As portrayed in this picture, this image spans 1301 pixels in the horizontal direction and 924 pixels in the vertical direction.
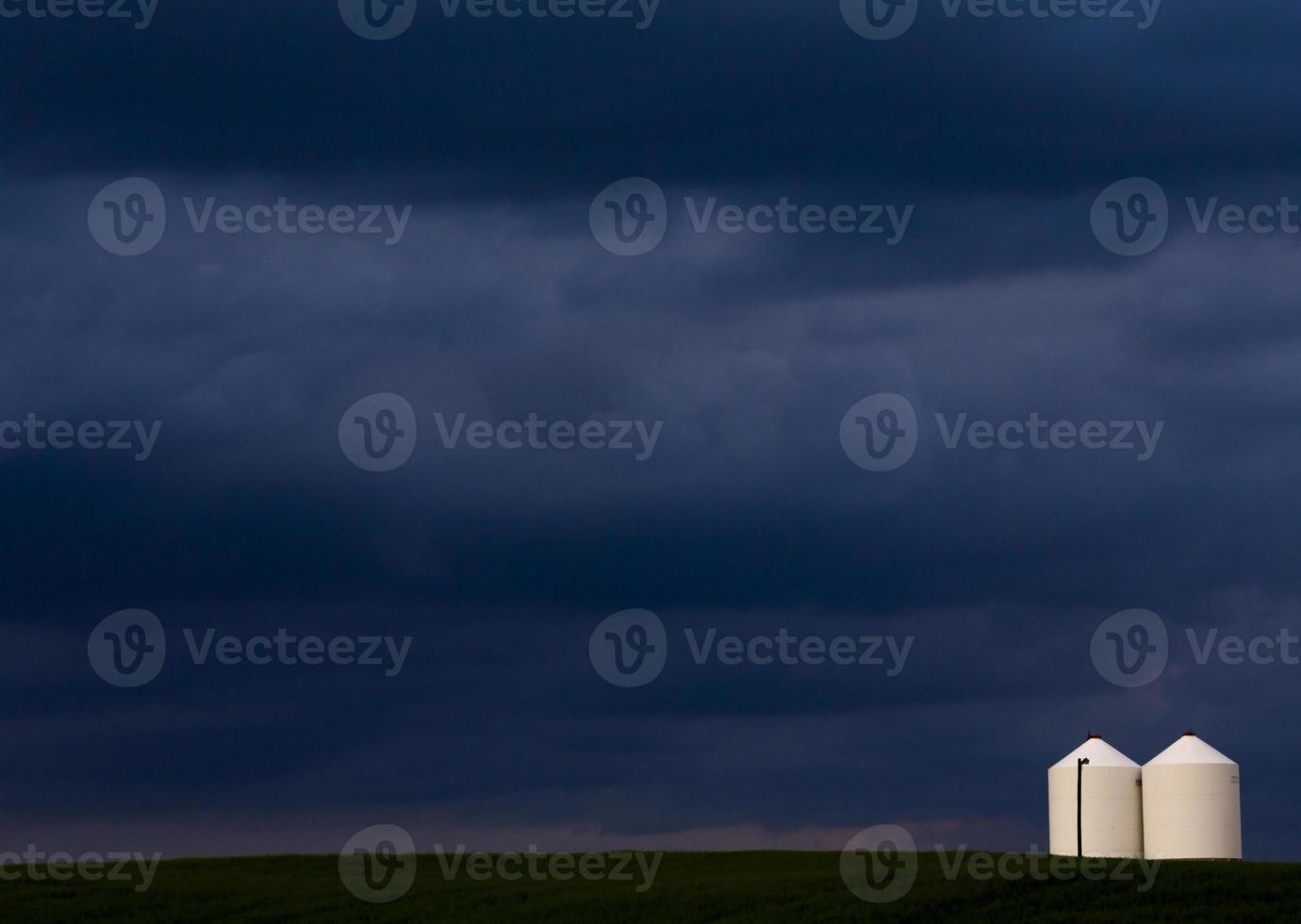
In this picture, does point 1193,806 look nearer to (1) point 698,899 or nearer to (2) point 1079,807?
(2) point 1079,807

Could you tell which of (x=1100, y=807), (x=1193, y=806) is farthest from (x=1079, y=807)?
(x=1193, y=806)

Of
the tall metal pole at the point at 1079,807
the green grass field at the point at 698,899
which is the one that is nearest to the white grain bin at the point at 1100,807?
the tall metal pole at the point at 1079,807

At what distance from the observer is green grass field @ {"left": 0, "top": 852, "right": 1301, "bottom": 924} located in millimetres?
58375

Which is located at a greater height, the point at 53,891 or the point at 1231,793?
the point at 1231,793

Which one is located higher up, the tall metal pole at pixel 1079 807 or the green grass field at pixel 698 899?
the tall metal pole at pixel 1079 807

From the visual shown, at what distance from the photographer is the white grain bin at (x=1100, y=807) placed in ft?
268

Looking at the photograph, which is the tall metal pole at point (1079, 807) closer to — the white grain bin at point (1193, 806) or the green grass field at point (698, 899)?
the white grain bin at point (1193, 806)

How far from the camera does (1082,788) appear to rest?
3258 inches

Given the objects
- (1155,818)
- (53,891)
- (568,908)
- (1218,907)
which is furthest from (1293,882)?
(53,891)

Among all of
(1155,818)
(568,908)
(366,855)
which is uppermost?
(1155,818)

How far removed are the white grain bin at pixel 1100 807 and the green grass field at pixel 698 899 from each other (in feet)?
48.3

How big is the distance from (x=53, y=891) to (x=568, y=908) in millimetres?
20894

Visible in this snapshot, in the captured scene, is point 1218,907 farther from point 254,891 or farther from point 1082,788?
point 254,891

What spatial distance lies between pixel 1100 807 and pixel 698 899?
28374 mm
